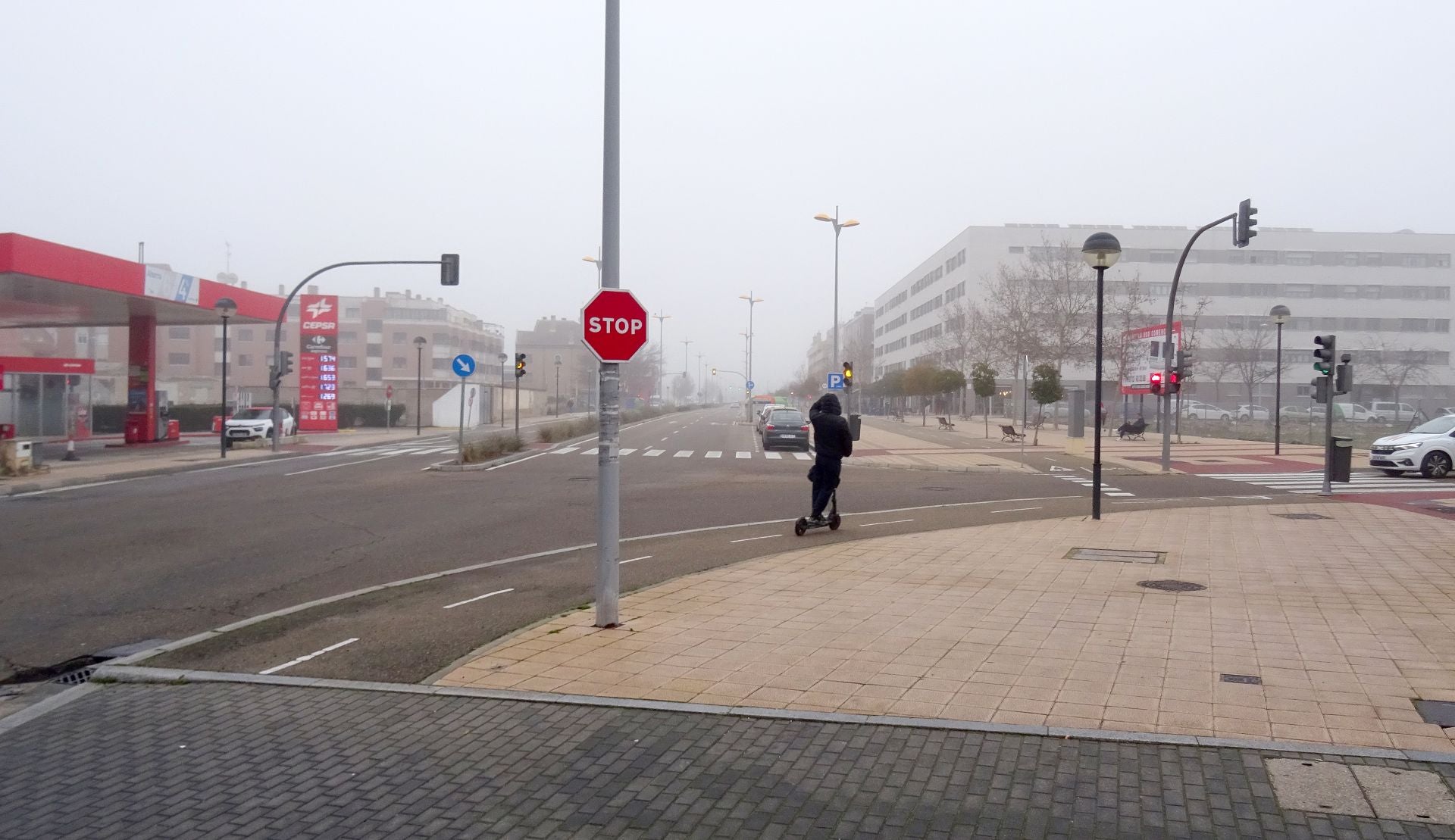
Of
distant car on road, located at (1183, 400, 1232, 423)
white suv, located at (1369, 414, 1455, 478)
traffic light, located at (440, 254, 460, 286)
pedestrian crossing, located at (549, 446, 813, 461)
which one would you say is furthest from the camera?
distant car on road, located at (1183, 400, 1232, 423)

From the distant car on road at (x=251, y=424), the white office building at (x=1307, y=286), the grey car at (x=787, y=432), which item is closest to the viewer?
the grey car at (x=787, y=432)

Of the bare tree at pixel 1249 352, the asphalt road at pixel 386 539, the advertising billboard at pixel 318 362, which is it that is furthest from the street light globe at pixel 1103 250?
the bare tree at pixel 1249 352


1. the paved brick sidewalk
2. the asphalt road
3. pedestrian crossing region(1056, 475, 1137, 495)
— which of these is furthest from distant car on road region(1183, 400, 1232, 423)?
the paved brick sidewalk

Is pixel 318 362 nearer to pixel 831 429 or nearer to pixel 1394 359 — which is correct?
pixel 831 429

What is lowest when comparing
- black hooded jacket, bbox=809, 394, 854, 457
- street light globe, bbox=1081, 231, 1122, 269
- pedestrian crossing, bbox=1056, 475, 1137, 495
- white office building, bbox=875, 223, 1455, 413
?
pedestrian crossing, bbox=1056, 475, 1137, 495

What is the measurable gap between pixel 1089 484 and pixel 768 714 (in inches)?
765

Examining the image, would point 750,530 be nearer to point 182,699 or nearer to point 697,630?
point 697,630

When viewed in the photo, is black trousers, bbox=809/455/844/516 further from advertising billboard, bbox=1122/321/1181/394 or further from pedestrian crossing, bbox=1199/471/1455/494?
advertising billboard, bbox=1122/321/1181/394

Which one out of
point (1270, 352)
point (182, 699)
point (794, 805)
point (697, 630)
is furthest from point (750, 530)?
point (1270, 352)

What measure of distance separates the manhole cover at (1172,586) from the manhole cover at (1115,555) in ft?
4.34

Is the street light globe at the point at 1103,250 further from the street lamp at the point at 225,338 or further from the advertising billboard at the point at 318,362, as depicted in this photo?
the advertising billboard at the point at 318,362

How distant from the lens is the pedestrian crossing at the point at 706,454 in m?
32.8

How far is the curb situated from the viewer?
16.5 ft

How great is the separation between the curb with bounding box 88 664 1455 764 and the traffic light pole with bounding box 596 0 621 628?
1688 millimetres
